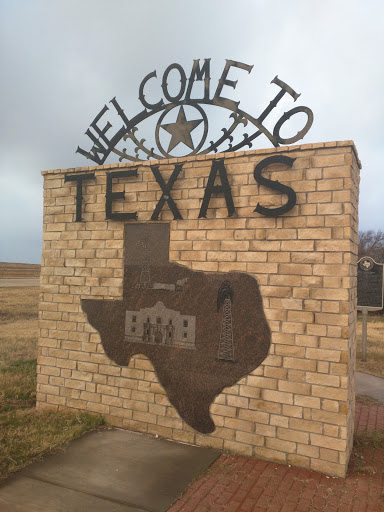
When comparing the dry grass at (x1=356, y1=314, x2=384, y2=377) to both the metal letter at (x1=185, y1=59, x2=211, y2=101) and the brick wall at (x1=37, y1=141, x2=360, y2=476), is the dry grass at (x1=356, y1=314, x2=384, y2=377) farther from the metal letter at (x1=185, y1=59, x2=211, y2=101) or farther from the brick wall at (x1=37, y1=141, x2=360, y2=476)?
the metal letter at (x1=185, y1=59, x2=211, y2=101)

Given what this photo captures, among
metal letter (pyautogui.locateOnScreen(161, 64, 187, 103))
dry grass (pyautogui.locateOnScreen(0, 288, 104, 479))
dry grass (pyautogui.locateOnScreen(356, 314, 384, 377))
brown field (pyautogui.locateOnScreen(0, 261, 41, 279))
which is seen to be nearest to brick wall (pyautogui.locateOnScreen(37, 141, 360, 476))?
dry grass (pyautogui.locateOnScreen(0, 288, 104, 479))

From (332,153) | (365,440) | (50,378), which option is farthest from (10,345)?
(332,153)

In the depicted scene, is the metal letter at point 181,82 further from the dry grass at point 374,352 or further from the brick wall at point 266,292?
the dry grass at point 374,352

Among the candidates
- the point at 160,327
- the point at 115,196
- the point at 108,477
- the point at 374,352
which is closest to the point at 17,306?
the point at 374,352

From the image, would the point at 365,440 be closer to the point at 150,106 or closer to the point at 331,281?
the point at 331,281

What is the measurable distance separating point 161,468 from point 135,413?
1.07 m

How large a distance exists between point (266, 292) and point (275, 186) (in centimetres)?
117

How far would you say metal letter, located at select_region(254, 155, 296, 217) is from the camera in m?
4.35

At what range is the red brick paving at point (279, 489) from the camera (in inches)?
138

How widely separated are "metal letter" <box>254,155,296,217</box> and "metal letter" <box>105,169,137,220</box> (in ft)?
5.33

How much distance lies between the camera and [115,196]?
209 inches

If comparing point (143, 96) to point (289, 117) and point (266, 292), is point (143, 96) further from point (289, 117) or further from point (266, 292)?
point (266, 292)

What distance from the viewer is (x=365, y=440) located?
197 inches

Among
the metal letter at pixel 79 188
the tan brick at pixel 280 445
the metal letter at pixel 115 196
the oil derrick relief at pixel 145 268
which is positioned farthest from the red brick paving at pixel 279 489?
the metal letter at pixel 79 188
